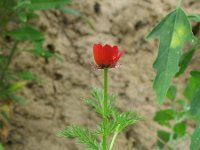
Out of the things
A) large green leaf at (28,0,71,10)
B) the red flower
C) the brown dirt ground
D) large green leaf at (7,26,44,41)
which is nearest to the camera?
the red flower

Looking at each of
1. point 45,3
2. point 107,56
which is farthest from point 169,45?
point 45,3

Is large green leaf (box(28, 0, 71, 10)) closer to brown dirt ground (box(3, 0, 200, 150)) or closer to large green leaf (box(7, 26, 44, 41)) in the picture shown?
large green leaf (box(7, 26, 44, 41))

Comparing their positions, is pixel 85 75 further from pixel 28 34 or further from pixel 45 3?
pixel 45 3

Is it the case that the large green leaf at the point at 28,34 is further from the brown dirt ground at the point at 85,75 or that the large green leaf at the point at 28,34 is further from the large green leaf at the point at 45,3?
the brown dirt ground at the point at 85,75

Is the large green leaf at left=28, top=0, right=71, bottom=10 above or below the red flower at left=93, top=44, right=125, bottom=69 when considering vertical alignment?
above

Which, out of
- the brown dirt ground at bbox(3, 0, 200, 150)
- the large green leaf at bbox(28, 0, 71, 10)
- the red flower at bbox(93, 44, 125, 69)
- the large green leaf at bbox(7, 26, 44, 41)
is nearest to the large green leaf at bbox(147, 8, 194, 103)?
the red flower at bbox(93, 44, 125, 69)
